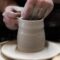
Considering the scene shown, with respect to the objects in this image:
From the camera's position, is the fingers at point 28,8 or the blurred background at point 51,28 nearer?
the fingers at point 28,8

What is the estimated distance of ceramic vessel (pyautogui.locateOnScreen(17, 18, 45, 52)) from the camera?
1.48 feet

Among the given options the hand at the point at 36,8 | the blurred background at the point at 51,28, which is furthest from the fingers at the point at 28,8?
the blurred background at the point at 51,28

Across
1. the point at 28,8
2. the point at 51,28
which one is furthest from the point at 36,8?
the point at 51,28

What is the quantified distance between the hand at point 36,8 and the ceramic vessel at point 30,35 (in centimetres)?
2

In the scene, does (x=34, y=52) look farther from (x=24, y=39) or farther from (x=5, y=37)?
(x=5, y=37)

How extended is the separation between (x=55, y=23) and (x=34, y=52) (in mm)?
136

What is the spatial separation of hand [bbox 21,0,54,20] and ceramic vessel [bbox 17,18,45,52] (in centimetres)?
2

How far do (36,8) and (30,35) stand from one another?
0.25 feet

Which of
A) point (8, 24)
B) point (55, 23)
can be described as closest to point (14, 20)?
point (8, 24)

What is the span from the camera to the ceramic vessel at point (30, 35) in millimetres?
450

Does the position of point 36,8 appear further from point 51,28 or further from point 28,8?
point 51,28

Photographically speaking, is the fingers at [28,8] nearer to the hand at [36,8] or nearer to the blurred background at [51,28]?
the hand at [36,8]

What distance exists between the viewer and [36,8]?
438 millimetres

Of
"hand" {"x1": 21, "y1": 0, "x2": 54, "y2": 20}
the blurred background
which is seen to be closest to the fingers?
"hand" {"x1": 21, "y1": 0, "x2": 54, "y2": 20}
